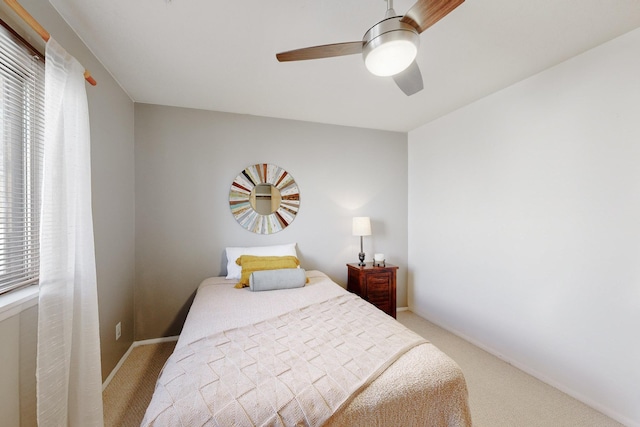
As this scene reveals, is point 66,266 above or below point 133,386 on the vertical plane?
above

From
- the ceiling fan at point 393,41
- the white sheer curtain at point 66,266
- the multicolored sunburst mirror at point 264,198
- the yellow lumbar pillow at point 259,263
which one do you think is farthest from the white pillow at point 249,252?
the ceiling fan at point 393,41

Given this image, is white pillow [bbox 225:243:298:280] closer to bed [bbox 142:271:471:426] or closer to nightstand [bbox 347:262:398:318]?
nightstand [bbox 347:262:398:318]

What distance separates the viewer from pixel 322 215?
338 cm

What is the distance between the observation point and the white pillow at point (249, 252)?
9.20 feet

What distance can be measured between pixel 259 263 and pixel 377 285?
4.48ft

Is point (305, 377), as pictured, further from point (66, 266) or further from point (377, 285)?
point (377, 285)

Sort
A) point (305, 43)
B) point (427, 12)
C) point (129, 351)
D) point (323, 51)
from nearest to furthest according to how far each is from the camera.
Result: point (427, 12) → point (323, 51) → point (305, 43) → point (129, 351)

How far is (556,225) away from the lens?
2.13 meters

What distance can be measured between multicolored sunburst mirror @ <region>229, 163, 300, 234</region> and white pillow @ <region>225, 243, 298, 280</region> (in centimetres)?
24

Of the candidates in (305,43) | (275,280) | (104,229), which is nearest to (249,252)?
(275,280)

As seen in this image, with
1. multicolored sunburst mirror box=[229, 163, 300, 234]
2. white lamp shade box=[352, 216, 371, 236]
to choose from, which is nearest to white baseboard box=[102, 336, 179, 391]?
multicolored sunburst mirror box=[229, 163, 300, 234]

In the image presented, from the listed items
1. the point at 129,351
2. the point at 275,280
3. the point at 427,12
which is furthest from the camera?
the point at 129,351

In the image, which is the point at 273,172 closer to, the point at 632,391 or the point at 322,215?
the point at 322,215

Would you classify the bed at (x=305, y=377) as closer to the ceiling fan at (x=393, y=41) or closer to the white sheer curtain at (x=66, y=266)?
the white sheer curtain at (x=66, y=266)
